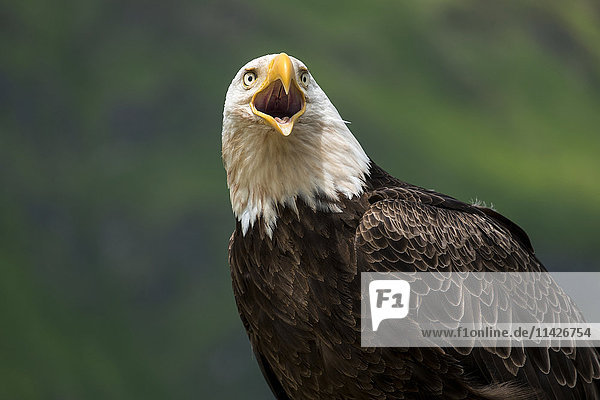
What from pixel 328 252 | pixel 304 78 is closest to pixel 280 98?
pixel 304 78

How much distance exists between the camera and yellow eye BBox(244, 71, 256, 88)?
116 inches

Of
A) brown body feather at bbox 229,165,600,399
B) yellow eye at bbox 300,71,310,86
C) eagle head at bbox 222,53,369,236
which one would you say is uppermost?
yellow eye at bbox 300,71,310,86

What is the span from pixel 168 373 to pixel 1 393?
1.31 m

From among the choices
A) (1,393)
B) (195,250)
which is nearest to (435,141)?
(195,250)

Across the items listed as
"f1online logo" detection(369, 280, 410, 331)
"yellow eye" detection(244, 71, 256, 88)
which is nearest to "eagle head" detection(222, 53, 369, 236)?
"yellow eye" detection(244, 71, 256, 88)

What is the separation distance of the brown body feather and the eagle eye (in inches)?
20.8

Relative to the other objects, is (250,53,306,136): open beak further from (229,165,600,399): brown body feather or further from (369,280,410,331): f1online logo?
(369,280,410,331): f1online logo

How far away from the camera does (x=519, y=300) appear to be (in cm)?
310

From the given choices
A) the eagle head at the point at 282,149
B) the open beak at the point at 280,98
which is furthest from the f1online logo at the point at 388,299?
the open beak at the point at 280,98

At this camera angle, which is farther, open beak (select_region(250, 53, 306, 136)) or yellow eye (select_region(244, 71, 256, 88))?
yellow eye (select_region(244, 71, 256, 88))

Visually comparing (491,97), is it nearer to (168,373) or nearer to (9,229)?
(168,373)

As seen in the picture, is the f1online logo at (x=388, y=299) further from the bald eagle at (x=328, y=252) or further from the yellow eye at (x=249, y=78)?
the yellow eye at (x=249, y=78)

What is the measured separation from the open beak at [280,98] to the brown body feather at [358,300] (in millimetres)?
390

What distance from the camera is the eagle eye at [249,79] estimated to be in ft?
9.63
